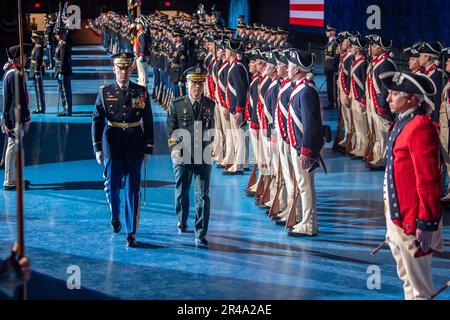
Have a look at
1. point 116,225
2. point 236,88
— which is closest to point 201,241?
point 116,225

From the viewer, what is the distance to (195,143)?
8953 mm

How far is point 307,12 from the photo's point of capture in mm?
29438

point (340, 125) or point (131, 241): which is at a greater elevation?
point (340, 125)

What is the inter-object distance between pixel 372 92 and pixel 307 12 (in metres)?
17.0

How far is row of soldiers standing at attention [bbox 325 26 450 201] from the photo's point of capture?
36.9 ft

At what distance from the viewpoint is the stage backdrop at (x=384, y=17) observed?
17.8 m

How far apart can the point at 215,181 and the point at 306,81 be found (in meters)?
3.49

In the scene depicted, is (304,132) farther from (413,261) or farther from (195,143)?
(413,261)

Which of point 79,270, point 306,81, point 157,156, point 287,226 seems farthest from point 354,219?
point 157,156

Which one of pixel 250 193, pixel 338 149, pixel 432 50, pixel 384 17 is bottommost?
pixel 250 193

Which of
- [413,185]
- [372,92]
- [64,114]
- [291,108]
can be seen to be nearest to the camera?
[413,185]

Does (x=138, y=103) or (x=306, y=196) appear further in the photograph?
(x=306, y=196)

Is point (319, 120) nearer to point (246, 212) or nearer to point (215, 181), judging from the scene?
point (246, 212)

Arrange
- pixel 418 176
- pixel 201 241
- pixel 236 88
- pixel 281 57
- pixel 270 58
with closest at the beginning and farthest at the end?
pixel 418 176 → pixel 201 241 → pixel 281 57 → pixel 270 58 → pixel 236 88
